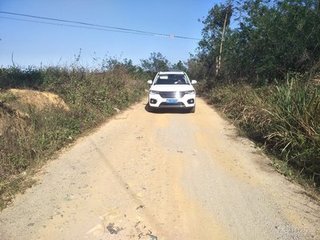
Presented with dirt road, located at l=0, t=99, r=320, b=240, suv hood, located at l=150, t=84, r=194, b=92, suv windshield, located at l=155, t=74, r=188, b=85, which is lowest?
dirt road, located at l=0, t=99, r=320, b=240

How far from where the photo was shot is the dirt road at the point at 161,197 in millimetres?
5035

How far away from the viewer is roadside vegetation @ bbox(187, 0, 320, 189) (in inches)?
316

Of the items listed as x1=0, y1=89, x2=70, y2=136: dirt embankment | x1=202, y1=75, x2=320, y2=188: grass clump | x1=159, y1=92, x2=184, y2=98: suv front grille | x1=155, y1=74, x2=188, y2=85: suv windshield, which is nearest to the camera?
x1=202, y1=75, x2=320, y2=188: grass clump

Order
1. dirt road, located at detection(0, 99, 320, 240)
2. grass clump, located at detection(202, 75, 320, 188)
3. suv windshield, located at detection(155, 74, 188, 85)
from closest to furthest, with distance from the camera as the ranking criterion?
dirt road, located at detection(0, 99, 320, 240) → grass clump, located at detection(202, 75, 320, 188) → suv windshield, located at detection(155, 74, 188, 85)

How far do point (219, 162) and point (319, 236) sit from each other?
3301 millimetres

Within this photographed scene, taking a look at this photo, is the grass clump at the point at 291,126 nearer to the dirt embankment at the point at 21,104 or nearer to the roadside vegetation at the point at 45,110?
the roadside vegetation at the point at 45,110

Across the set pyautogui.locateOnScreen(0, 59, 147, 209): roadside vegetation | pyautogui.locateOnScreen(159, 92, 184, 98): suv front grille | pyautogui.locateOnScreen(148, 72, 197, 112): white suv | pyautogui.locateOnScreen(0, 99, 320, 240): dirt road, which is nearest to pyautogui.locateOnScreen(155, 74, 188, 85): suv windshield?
pyautogui.locateOnScreen(148, 72, 197, 112): white suv

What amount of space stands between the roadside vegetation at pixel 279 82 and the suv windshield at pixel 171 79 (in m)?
2.02

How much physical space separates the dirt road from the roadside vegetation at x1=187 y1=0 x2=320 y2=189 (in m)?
0.66

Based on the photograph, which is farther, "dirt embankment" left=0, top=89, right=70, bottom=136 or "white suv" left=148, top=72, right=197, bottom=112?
"white suv" left=148, top=72, right=197, bottom=112

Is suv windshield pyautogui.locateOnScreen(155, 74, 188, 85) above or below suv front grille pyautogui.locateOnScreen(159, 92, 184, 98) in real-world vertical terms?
above

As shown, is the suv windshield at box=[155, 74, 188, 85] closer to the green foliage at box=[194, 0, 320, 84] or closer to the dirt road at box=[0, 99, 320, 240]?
the green foliage at box=[194, 0, 320, 84]

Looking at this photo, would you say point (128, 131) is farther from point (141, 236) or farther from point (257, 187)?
point (141, 236)

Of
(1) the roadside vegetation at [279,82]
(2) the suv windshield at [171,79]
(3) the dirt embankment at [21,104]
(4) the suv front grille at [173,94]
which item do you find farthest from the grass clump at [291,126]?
(3) the dirt embankment at [21,104]
